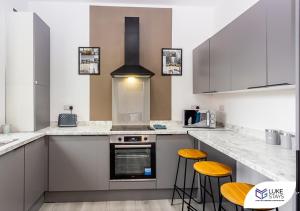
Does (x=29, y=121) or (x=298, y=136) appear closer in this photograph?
(x=298, y=136)

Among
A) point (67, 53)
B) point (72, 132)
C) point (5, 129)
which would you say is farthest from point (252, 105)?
point (5, 129)

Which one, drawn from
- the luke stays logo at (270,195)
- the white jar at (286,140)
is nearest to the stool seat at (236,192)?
the luke stays logo at (270,195)

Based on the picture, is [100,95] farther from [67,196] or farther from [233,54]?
[233,54]

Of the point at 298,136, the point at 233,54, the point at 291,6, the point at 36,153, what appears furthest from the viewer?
the point at 36,153

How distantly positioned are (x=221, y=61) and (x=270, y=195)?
166 cm

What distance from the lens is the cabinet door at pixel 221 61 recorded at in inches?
97.8

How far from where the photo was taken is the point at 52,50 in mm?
3588

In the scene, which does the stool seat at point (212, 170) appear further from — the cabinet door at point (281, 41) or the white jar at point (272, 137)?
the cabinet door at point (281, 41)

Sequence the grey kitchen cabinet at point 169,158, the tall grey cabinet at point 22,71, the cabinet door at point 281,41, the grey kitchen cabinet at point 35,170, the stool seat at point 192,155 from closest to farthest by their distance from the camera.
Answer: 1. the cabinet door at point 281,41
2. the grey kitchen cabinet at point 35,170
3. the stool seat at point 192,155
4. the tall grey cabinet at point 22,71
5. the grey kitchen cabinet at point 169,158

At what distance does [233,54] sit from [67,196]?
8.37ft

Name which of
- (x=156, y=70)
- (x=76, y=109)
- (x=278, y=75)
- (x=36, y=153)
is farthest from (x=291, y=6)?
(x=76, y=109)

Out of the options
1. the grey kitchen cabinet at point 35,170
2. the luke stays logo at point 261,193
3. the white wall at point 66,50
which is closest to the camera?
the luke stays logo at point 261,193

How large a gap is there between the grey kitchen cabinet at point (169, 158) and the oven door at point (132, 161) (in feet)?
0.25

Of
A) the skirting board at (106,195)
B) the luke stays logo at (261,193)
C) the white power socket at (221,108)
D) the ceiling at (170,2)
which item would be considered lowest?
the skirting board at (106,195)
